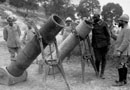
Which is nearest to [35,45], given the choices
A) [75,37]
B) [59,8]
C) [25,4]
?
[75,37]

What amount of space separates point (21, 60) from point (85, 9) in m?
47.5

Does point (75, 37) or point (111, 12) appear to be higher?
point (75, 37)

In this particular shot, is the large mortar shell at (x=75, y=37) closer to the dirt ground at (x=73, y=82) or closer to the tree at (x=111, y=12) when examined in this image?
the dirt ground at (x=73, y=82)

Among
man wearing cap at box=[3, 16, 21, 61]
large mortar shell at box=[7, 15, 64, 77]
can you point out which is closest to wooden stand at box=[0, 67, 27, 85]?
large mortar shell at box=[7, 15, 64, 77]

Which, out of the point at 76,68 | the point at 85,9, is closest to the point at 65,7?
the point at 85,9

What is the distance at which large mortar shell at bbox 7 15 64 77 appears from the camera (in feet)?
16.4

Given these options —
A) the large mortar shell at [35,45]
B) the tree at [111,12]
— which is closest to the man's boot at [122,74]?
the large mortar shell at [35,45]

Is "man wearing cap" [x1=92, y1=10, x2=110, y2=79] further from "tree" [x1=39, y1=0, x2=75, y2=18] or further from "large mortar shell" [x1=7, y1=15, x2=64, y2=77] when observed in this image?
"tree" [x1=39, y1=0, x2=75, y2=18]

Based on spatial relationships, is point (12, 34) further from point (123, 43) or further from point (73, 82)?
point (123, 43)

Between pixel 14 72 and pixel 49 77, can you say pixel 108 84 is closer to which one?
pixel 49 77

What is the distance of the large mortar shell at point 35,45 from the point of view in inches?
197

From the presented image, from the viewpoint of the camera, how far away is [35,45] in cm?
546

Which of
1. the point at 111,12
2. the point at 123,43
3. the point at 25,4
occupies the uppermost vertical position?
the point at 123,43

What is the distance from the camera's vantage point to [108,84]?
6.29m
